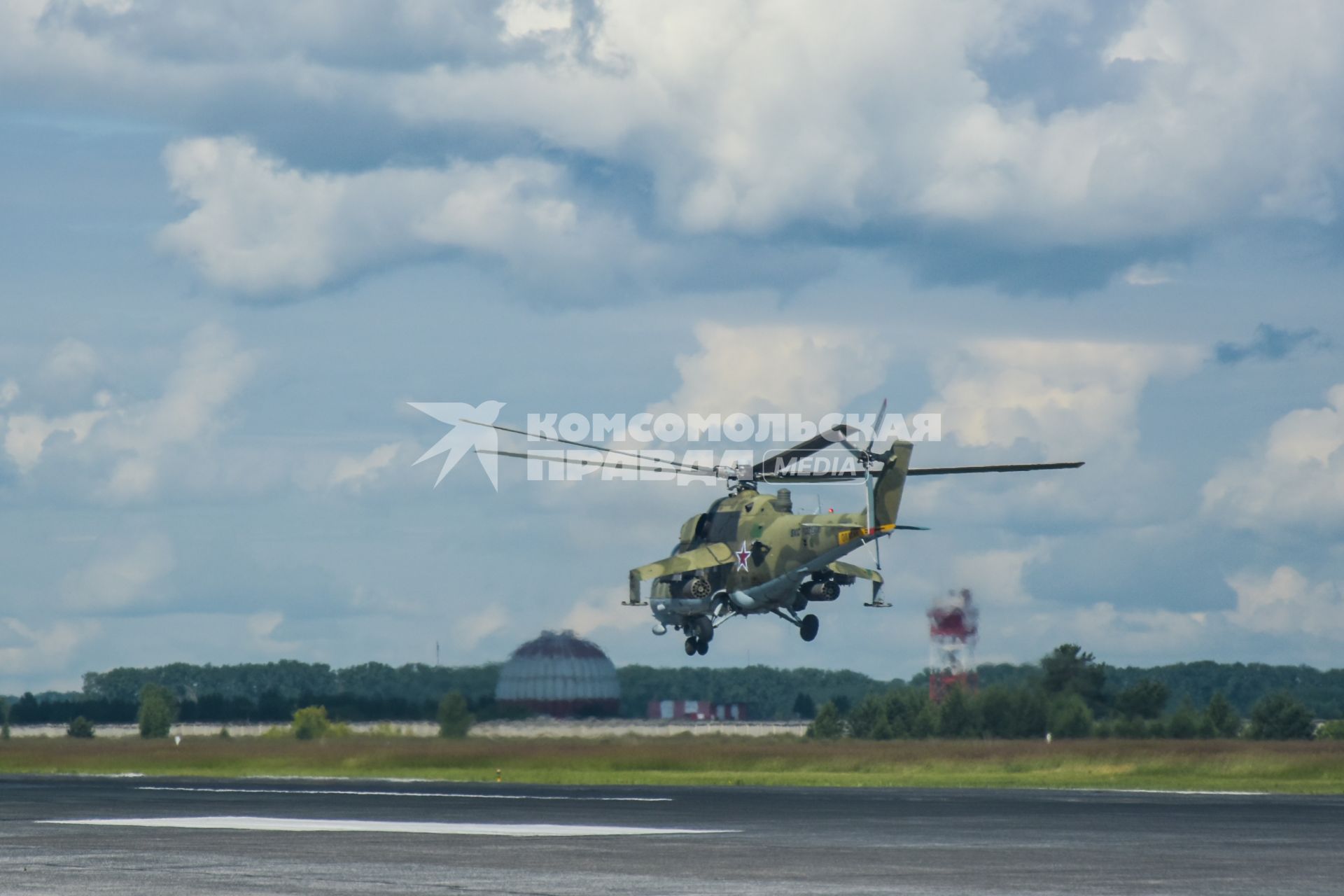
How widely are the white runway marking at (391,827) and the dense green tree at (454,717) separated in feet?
135

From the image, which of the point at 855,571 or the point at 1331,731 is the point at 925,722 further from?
the point at 855,571

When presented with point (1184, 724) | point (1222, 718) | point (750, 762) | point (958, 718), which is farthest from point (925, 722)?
point (750, 762)

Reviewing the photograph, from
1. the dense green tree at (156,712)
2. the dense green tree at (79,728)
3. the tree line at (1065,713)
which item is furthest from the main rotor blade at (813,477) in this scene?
the dense green tree at (79,728)

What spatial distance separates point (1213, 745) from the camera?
3093 inches

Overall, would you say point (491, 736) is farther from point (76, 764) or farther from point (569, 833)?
point (569, 833)

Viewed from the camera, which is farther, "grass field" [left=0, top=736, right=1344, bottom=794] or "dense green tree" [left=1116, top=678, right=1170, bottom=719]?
"dense green tree" [left=1116, top=678, right=1170, bottom=719]

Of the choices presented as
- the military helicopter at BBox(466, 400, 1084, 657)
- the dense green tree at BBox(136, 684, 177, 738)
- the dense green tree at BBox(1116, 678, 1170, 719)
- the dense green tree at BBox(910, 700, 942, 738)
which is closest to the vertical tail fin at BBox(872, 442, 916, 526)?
the military helicopter at BBox(466, 400, 1084, 657)

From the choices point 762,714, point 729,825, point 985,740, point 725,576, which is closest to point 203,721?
point 762,714

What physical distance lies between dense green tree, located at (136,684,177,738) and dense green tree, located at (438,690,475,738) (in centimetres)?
2495

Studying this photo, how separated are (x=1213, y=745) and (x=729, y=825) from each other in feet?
161

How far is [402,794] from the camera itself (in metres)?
51.8

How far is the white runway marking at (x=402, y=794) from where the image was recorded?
47844 millimetres

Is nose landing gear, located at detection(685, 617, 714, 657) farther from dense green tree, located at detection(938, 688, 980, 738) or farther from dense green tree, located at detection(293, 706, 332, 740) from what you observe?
dense green tree, located at detection(938, 688, 980, 738)

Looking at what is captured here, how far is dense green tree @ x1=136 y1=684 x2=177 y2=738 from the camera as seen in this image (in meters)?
101
